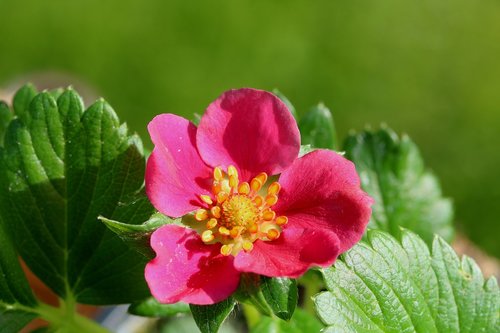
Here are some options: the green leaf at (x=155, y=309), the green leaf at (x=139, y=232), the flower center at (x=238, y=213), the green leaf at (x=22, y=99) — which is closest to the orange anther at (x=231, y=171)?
the flower center at (x=238, y=213)

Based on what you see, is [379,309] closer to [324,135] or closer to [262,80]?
[324,135]

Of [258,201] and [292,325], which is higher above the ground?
[258,201]

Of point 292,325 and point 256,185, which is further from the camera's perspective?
point 292,325

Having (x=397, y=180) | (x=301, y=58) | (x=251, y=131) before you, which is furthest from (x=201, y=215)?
(x=301, y=58)

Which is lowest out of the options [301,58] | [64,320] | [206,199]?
[64,320]

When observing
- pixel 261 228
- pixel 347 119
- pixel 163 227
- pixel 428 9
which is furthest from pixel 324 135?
pixel 428 9

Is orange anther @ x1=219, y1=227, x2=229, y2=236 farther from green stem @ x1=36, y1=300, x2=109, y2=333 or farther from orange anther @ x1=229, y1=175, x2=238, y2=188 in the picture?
green stem @ x1=36, y1=300, x2=109, y2=333

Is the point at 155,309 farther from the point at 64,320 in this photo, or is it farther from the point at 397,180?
the point at 397,180
